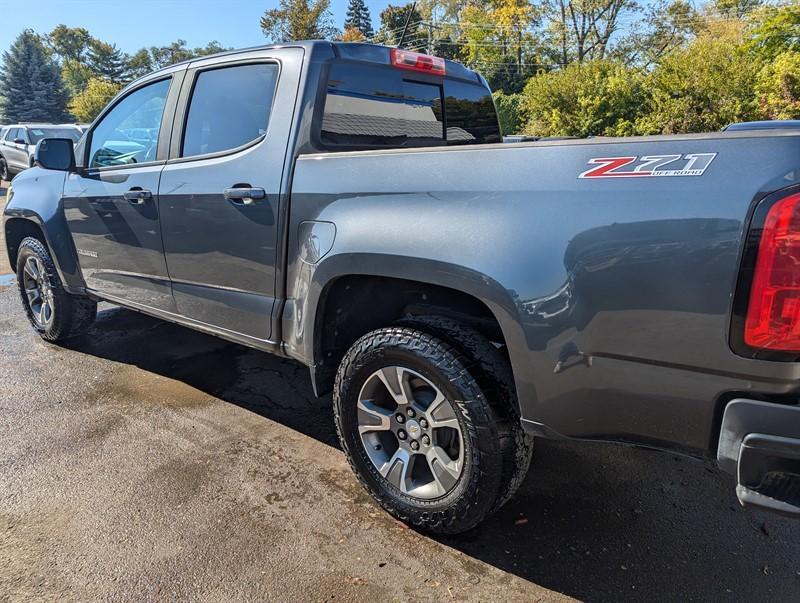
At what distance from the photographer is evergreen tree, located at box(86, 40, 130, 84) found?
250 ft

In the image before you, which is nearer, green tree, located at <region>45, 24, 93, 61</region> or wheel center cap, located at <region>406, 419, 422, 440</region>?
wheel center cap, located at <region>406, 419, 422, 440</region>

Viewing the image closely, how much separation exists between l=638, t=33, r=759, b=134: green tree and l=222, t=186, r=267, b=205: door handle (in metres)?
19.0

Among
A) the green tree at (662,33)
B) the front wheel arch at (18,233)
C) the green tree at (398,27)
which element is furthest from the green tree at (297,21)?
the front wheel arch at (18,233)

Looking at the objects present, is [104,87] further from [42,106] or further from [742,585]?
[742,585]

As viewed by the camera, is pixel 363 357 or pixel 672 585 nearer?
pixel 672 585

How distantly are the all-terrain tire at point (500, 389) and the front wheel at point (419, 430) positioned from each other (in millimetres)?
30

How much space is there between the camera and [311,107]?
8.69ft

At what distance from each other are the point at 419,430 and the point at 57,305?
3.43 metres

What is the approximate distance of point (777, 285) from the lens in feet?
4.79

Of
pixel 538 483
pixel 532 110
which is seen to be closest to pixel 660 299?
pixel 538 483

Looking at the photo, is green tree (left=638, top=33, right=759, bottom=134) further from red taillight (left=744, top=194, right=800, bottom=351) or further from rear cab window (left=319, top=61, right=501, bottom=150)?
red taillight (left=744, top=194, right=800, bottom=351)

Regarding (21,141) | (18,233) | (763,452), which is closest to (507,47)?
(21,141)

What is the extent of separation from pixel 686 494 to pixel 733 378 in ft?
4.55

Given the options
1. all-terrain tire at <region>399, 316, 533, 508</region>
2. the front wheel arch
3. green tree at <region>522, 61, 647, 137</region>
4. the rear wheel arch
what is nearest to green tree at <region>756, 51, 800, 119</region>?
green tree at <region>522, 61, 647, 137</region>
